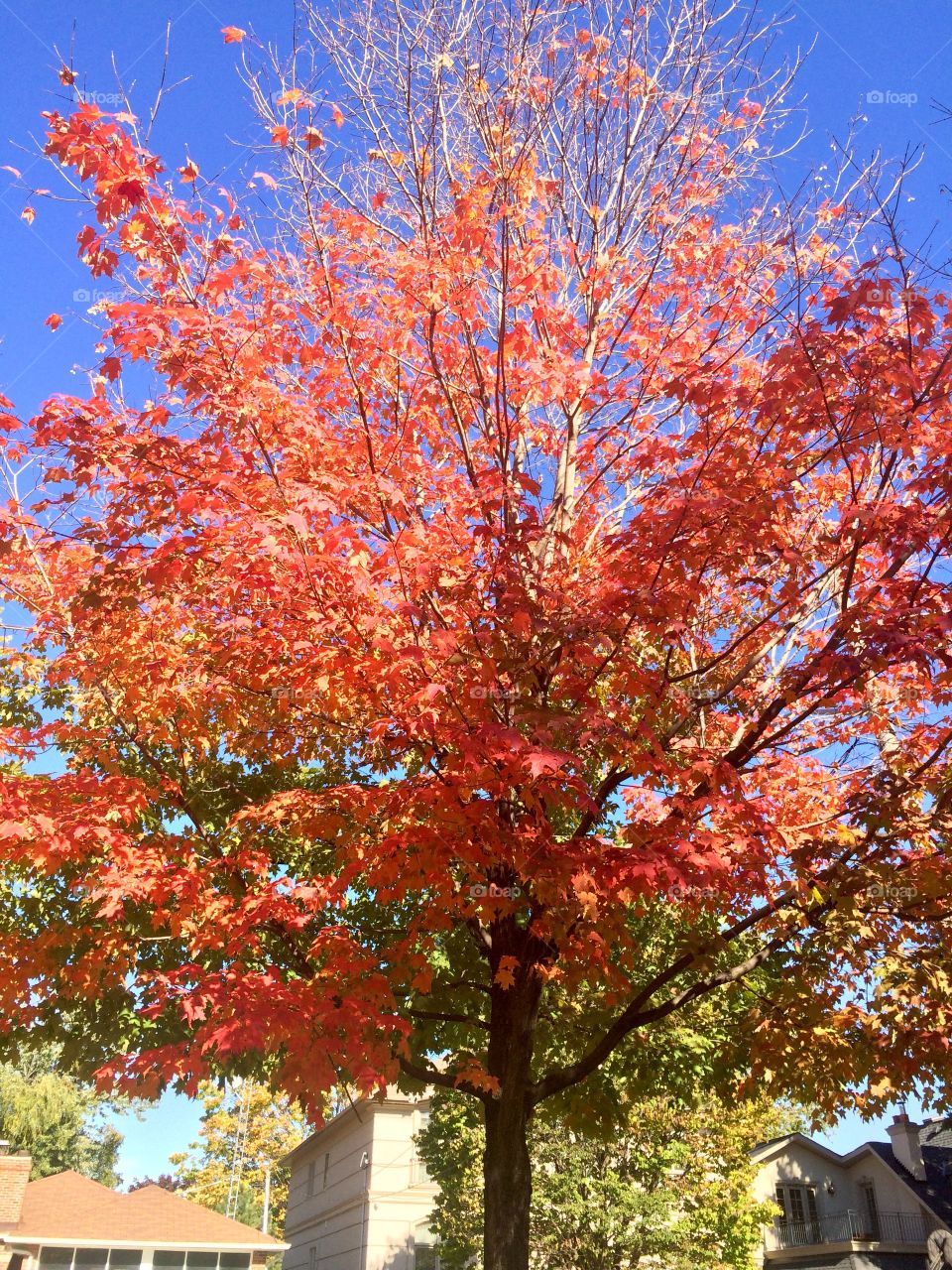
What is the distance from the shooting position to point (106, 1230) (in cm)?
3288

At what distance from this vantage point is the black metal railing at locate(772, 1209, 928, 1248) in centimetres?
3356

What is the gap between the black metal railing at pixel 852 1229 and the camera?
110ft

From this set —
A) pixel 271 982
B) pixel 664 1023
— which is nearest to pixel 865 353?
pixel 271 982

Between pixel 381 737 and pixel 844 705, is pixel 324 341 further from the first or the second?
pixel 844 705

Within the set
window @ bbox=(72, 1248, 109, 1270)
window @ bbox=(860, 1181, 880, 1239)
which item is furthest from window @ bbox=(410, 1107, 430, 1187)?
window @ bbox=(860, 1181, 880, 1239)

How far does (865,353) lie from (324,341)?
449cm

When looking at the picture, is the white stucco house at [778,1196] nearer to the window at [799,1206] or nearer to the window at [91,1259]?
the window at [799,1206]

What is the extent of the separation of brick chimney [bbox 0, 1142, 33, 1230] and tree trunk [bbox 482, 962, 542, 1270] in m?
29.0

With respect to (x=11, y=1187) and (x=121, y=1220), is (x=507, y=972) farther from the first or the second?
(x=121, y=1220)

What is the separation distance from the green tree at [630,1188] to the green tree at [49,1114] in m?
28.2

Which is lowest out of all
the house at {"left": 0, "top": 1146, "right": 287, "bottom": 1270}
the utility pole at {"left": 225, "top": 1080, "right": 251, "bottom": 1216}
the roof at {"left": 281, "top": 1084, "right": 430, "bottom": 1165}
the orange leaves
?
the house at {"left": 0, "top": 1146, "right": 287, "bottom": 1270}

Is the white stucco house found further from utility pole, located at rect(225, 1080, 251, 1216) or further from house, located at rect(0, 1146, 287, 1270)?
utility pole, located at rect(225, 1080, 251, 1216)

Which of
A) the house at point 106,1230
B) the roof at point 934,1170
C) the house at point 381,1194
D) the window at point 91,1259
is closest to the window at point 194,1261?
the house at point 106,1230

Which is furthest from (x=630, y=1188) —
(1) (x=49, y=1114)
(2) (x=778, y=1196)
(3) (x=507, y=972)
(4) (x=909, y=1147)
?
(1) (x=49, y=1114)
